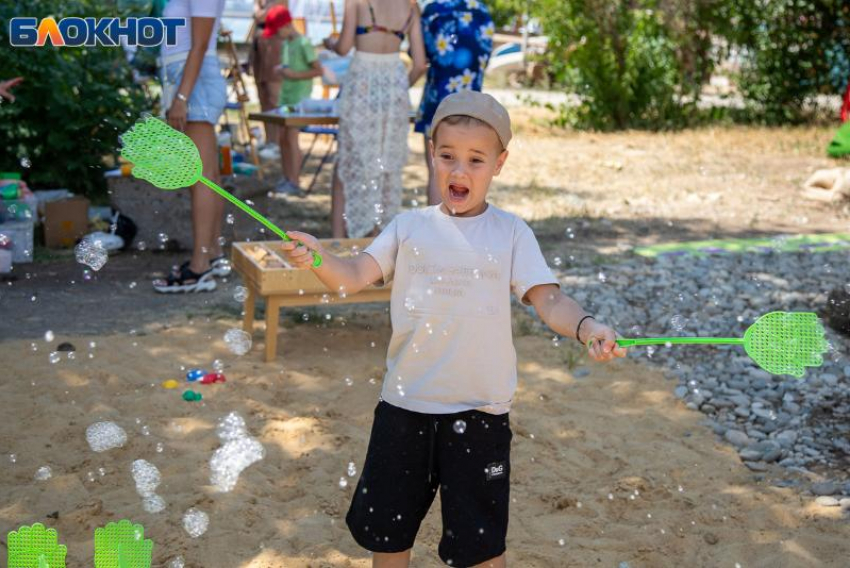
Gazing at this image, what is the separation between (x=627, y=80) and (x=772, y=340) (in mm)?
10033

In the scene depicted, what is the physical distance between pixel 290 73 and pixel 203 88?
3.27 m

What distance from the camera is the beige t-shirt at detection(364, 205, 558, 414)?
2.44 metres

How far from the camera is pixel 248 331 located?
16.3 feet

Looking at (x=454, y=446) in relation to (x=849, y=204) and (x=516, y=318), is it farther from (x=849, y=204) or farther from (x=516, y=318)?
(x=849, y=204)

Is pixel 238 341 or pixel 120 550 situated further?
pixel 238 341

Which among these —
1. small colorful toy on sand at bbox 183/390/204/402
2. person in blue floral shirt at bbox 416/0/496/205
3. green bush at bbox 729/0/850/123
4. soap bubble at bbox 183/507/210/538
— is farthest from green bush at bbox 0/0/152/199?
green bush at bbox 729/0/850/123

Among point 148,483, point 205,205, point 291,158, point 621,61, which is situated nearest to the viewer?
point 148,483

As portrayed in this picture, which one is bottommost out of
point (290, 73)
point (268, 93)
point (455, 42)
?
point (268, 93)

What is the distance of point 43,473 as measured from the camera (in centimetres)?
344

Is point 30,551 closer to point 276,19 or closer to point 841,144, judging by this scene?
point 276,19

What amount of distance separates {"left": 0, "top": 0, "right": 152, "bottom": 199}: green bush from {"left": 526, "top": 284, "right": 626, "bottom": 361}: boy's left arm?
Result: 5.29 metres

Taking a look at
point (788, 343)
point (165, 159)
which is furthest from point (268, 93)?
point (788, 343)

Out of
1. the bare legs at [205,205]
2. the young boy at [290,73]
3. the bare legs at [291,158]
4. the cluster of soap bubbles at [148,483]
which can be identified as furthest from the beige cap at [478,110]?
the bare legs at [291,158]

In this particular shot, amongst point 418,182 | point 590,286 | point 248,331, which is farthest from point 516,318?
point 418,182
